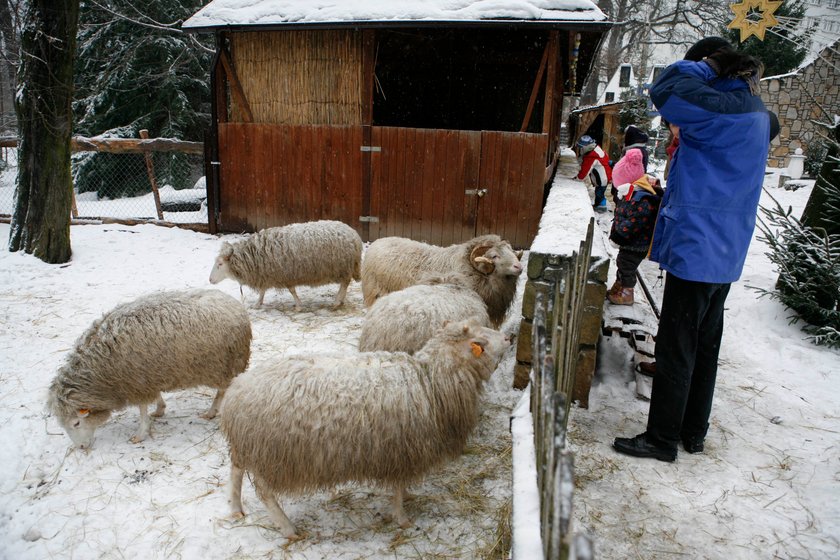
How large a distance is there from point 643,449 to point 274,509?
7.86ft

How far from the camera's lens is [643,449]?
139 inches

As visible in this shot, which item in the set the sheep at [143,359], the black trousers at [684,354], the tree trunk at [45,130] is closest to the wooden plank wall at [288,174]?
the tree trunk at [45,130]

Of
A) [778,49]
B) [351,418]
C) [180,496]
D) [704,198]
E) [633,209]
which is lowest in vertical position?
[180,496]

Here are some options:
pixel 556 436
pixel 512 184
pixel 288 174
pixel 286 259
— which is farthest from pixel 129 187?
pixel 556 436

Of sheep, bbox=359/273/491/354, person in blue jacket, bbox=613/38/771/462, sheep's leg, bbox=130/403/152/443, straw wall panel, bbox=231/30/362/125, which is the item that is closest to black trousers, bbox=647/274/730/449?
person in blue jacket, bbox=613/38/771/462

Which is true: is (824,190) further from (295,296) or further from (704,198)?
(295,296)

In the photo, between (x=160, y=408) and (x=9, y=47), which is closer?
(x=160, y=408)

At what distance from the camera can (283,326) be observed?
20.2 feet

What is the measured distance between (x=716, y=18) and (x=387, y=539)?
2245 cm

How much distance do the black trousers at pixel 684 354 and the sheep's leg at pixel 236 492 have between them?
265cm

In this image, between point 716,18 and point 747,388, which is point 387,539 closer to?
point 747,388

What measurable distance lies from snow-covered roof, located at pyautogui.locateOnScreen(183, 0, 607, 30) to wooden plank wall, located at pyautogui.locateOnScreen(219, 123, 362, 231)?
5.59 ft

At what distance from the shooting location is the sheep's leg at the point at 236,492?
3.10m

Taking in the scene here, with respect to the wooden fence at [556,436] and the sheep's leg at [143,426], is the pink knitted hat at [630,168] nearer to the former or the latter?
the wooden fence at [556,436]
